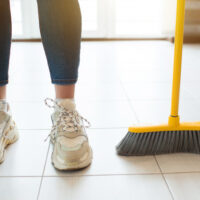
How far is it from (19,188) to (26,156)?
0.14 meters

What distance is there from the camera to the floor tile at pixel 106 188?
2.04 feet

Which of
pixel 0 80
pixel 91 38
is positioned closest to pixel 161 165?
pixel 0 80

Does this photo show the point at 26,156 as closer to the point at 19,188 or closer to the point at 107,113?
the point at 19,188

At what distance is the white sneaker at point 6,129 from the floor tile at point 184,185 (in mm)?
425

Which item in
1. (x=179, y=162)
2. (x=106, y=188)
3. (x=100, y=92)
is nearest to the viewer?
(x=106, y=188)

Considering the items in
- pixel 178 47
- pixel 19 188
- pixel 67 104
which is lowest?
pixel 19 188

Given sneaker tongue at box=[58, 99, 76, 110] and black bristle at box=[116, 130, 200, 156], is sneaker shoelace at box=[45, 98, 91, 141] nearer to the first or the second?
sneaker tongue at box=[58, 99, 76, 110]

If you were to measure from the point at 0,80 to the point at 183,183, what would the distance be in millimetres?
528

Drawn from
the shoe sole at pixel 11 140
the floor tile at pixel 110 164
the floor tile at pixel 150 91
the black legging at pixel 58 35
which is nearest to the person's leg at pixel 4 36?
the black legging at pixel 58 35

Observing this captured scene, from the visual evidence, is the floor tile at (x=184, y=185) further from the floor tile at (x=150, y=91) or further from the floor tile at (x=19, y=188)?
the floor tile at (x=150, y=91)

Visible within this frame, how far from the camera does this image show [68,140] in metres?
0.74

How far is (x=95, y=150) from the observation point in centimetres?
82

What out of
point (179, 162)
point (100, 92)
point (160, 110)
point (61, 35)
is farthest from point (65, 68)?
point (100, 92)

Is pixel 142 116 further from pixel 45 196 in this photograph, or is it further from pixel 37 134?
pixel 45 196
